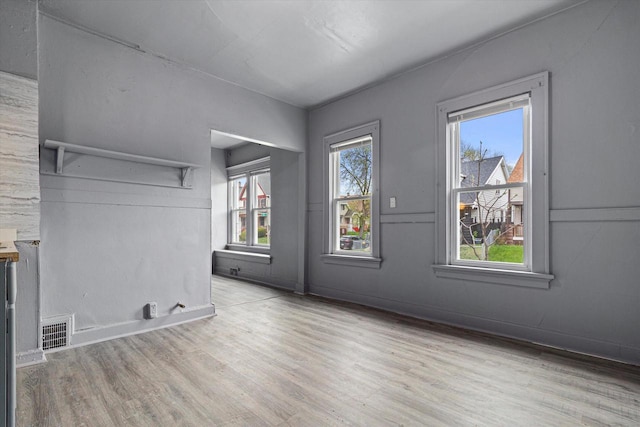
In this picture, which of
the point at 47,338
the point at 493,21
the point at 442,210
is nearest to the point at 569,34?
the point at 493,21

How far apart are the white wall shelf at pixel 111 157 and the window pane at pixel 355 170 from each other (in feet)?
6.49

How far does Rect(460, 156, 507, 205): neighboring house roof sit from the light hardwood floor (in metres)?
1.35

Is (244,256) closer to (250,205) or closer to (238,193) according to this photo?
(250,205)

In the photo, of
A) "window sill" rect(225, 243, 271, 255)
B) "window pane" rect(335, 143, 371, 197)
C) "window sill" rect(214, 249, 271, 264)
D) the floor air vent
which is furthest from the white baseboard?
"window sill" rect(225, 243, 271, 255)

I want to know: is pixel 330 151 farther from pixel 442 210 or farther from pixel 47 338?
pixel 47 338

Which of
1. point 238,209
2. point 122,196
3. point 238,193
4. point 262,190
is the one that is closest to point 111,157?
point 122,196

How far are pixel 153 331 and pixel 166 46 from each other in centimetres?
281

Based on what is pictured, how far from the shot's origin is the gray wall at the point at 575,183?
8.07 ft

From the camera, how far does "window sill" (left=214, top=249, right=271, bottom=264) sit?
18.8 ft

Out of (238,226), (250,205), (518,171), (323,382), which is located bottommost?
(323,382)

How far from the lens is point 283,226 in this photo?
5.43 meters

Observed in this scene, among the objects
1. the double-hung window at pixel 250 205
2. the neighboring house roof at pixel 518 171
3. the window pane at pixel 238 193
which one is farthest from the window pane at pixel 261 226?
the neighboring house roof at pixel 518 171

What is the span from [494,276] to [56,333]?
3.84 m

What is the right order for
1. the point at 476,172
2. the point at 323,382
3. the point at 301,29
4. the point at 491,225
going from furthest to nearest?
the point at 476,172, the point at 491,225, the point at 301,29, the point at 323,382
